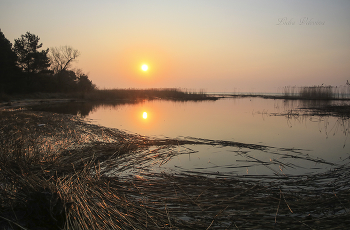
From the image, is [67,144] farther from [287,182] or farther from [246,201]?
[287,182]

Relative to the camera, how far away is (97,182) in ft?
11.5

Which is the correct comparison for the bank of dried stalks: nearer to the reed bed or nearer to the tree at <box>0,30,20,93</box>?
→ the tree at <box>0,30,20,93</box>

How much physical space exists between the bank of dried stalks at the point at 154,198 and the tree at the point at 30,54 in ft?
92.3

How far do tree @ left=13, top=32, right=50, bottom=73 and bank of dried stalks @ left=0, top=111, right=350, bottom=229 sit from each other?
28.1m

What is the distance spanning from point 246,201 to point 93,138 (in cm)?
521

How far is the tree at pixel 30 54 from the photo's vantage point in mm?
27500

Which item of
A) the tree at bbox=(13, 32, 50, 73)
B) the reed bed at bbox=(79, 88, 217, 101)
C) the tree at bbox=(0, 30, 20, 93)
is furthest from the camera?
the reed bed at bbox=(79, 88, 217, 101)

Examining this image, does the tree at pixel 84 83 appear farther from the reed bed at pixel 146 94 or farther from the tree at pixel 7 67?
the tree at pixel 7 67

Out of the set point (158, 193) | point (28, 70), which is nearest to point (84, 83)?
point (28, 70)

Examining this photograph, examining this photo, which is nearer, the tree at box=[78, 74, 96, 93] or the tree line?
the tree line

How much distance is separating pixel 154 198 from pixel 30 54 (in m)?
31.2

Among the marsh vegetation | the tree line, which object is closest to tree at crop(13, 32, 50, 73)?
the tree line

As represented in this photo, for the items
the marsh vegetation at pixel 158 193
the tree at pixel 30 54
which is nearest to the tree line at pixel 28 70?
the tree at pixel 30 54

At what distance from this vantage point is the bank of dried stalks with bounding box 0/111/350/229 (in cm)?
242
